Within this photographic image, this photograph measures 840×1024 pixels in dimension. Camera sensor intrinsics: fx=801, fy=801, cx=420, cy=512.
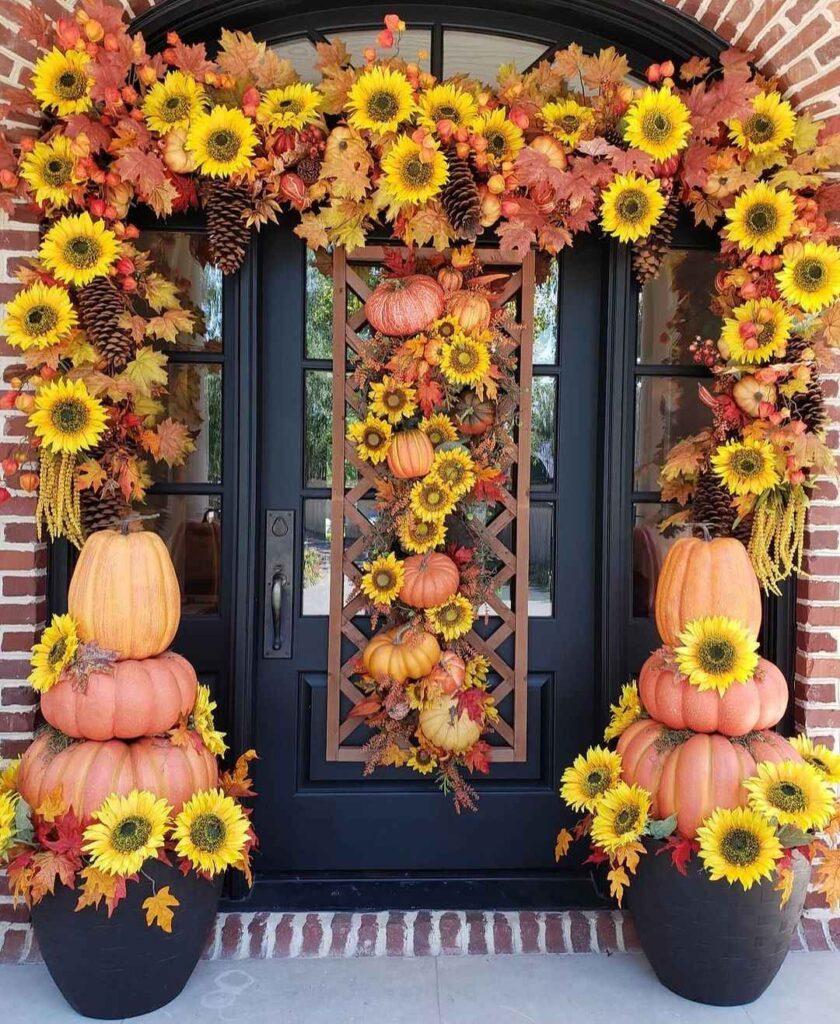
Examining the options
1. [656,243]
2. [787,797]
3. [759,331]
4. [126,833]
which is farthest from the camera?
[656,243]

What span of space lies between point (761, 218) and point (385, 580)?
1548mm

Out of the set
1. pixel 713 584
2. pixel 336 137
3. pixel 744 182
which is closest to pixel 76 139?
pixel 336 137

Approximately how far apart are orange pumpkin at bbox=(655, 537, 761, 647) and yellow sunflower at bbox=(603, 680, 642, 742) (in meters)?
0.23

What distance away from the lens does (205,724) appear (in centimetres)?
228

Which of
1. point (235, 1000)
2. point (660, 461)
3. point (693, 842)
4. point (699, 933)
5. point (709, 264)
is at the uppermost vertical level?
point (709, 264)

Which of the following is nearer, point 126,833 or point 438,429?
point 126,833

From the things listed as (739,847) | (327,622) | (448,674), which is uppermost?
(327,622)

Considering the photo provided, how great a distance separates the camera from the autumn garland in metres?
2.20

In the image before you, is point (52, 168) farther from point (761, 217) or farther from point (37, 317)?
point (761, 217)

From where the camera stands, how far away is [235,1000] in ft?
7.10

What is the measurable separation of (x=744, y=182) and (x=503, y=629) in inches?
60.7

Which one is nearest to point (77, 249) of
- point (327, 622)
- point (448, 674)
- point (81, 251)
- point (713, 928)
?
point (81, 251)

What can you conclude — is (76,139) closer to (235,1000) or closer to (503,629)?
(503,629)

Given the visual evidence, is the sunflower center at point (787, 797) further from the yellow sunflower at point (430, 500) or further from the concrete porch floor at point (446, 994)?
the yellow sunflower at point (430, 500)
